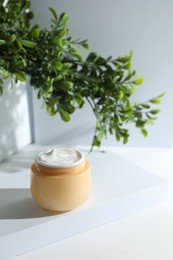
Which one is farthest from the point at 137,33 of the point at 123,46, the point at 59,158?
the point at 59,158

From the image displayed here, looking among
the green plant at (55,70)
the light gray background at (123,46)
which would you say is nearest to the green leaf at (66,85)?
the green plant at (55,70)

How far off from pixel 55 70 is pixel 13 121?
254 mm

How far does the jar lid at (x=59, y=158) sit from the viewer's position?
577 millimetres

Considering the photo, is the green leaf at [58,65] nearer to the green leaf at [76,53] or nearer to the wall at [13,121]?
the green leaf at [76,53]

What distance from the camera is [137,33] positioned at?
0.85m

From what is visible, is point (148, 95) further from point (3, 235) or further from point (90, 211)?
point (3, 235)

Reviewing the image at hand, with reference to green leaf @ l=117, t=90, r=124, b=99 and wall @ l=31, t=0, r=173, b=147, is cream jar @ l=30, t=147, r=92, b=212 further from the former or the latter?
wall @ l=31, t=0, r=173, b=147

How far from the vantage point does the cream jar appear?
570 mm

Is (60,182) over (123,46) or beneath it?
beneath

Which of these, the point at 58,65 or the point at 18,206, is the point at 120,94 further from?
the point at 18,206

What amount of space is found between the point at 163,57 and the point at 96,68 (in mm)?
190

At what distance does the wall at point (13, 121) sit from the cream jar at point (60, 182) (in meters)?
0.30

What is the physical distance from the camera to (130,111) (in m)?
0.76

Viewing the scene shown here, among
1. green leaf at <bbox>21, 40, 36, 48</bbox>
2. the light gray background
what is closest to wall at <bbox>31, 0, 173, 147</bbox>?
the light gray background
